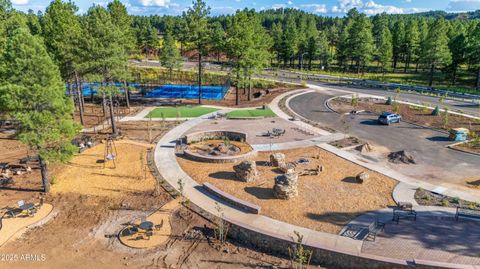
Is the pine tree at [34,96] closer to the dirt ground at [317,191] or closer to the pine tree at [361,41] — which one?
the dirt ground at [317,191]

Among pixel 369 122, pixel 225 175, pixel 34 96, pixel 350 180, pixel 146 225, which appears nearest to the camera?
pixel 146 225

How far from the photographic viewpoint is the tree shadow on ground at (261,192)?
68.0 feet

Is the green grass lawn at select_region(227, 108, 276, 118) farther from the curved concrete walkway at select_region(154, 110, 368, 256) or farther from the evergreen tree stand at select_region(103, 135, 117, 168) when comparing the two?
the curved concrete walkway at select_region(154, 110, 368, 256)

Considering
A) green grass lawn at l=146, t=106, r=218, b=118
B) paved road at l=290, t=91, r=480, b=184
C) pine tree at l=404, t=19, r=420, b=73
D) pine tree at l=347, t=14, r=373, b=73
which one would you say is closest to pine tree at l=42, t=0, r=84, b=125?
green grass lawn at l=146, t=106, r=218, b=118

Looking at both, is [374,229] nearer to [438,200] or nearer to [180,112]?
[438,200]

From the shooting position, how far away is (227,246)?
Result: 654 inches

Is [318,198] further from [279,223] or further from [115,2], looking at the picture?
[115,2]

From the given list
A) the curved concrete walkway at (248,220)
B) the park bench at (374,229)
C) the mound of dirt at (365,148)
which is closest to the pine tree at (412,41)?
the mound of dirt at (365,148)

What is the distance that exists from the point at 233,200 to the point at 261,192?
8.01ft

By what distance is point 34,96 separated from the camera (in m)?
19.6

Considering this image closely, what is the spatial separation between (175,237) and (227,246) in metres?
2.80

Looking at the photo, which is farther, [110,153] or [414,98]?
[414,98]

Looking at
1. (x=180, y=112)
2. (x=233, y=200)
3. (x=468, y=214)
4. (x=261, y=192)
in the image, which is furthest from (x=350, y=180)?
(x=180, y=112)

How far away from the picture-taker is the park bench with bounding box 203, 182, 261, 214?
18828 mm
